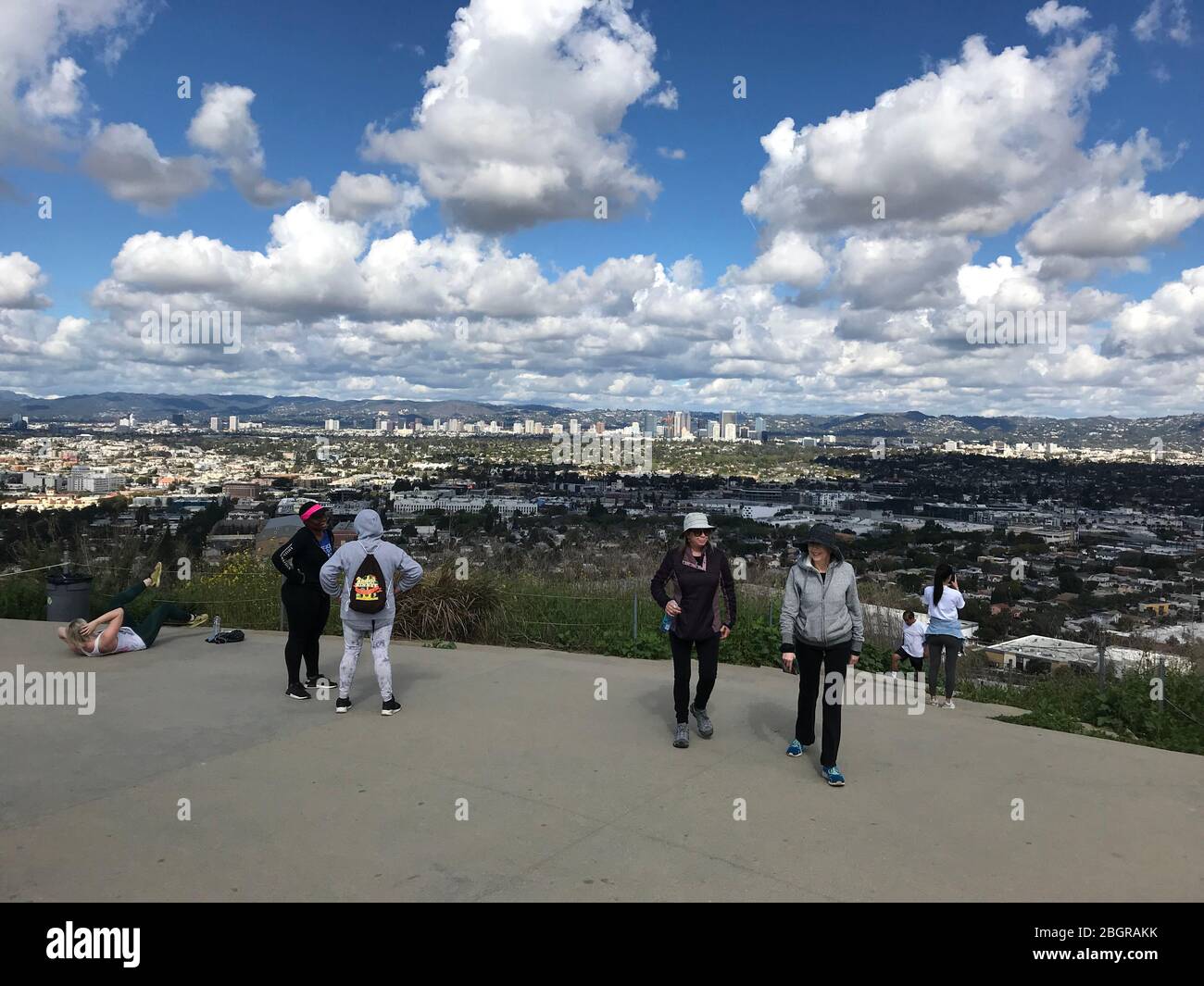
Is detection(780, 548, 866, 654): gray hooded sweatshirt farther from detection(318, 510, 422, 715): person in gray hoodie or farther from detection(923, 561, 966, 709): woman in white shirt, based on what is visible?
detection(318, 510, 422, 715): person in gray hoodie

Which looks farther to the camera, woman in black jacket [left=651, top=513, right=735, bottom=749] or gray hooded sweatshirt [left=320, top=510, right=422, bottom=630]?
gray hooded sweatshirt [left=320, top=510, right=422, bottom=630]

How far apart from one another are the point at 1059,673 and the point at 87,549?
13.5 meters

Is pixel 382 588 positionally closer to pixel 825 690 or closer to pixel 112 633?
pixel 825 690

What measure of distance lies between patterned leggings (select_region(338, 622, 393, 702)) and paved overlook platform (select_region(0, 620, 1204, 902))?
0.25 metres

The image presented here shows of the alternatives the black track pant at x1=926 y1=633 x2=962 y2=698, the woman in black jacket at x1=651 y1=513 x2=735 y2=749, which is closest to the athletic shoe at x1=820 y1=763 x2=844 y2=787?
the woman in black jacket at x1=651 y1=513 x2=735 y2=749

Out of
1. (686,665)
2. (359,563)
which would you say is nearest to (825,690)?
(686,665)

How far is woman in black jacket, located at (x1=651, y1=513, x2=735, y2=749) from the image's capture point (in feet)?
19.4

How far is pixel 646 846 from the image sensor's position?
14.0 feet

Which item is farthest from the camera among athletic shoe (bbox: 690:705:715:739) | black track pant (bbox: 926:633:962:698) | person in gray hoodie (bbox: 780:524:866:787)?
black track pant (bbox: 926:633:962:698)

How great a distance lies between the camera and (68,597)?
10.2 meters

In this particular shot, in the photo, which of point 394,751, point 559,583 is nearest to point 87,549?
point 559,583

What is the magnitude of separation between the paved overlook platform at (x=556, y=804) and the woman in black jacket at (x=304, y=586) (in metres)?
0.40
